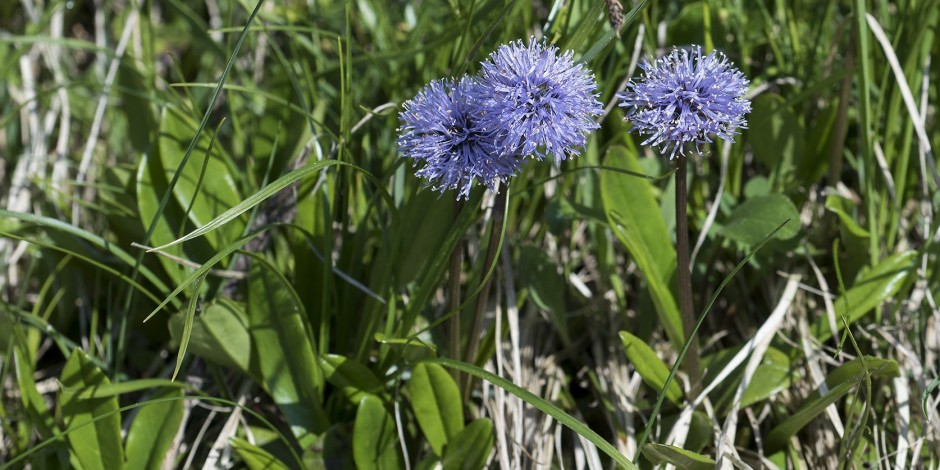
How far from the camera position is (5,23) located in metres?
3.55

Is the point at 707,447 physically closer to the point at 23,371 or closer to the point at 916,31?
the point at 916,31

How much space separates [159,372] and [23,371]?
443mm

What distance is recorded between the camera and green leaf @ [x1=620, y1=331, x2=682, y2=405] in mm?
1814

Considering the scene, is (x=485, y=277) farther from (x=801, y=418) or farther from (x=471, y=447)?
(x=801, y=418)

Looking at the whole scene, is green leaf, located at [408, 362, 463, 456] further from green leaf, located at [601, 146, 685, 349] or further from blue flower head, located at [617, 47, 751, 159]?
blue flower head, located at [617, 47, 751, 159]

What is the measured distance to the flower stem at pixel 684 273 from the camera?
157cm

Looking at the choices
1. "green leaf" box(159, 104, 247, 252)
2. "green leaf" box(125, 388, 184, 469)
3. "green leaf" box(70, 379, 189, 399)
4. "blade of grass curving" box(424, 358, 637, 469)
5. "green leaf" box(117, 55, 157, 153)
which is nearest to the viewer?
"blade of grass curving" box(424, 358, 637, 469)

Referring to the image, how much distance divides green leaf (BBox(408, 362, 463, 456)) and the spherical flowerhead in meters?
0.60

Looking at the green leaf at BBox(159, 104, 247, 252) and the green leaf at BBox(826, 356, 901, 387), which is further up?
the green leaf at BBox(159, 104, 247, 252)

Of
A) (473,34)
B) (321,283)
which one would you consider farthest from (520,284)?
(473,34)

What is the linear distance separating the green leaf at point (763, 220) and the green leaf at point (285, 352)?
103 centimetres

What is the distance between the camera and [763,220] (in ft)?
6.51

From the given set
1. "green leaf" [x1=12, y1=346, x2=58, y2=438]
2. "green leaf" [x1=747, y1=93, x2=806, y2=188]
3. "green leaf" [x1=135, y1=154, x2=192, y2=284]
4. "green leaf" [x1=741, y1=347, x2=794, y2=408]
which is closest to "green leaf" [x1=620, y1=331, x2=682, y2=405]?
"green leaf" [x1=741, y1=347, x2=794, y2=408]

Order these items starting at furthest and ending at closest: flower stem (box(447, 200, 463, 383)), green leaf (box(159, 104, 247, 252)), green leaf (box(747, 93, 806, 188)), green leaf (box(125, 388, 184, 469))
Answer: green leaf (box(747, 93, 806, 188)) → green leaf (box(159, 104, 247, 252)) → green leaf (box(125, 388, 184, 469)) → flower stem (box(447, 200, 463, 383))
